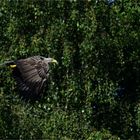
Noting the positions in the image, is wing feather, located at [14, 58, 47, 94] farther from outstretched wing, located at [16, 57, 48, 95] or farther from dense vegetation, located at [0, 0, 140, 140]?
dense vegetation, located at [0, 0, 140, 140]

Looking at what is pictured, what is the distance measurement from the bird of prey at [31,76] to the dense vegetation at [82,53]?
141 centimetres

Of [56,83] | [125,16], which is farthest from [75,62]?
[125,16]

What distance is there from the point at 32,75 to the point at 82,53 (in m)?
2.38

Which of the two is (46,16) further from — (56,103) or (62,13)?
(56,103)

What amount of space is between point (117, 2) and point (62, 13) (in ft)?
4.43

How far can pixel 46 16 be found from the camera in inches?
442

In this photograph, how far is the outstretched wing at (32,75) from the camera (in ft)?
27.5

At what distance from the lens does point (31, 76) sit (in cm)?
858

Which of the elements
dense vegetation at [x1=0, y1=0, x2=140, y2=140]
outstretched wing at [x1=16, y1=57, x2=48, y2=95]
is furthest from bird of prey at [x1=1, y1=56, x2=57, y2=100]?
dense vegetation at [x1=0, y1=0, x2=140, y2=140]

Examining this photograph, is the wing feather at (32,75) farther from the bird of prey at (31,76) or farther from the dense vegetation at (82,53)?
the dense vegetation at (82,53)

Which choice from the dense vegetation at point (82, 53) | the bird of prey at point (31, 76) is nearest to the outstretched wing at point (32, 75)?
the bird of prey at point (31, 76)

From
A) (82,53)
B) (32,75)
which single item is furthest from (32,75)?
(82,53)

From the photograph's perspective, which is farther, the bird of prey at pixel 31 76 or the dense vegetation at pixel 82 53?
the dense vegetation at pixel 82 53

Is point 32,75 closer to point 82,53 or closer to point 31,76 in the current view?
point 31,76
